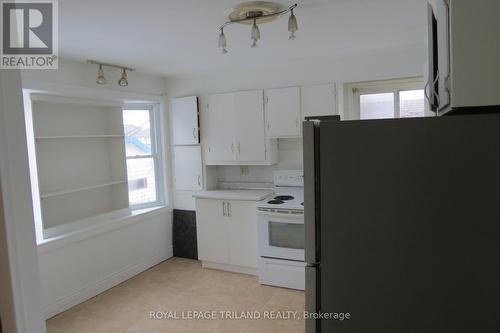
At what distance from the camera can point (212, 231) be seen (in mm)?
4129

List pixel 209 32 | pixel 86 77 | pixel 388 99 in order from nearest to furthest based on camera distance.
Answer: pixel 209 32, pixel 86 77, pixel 388 99

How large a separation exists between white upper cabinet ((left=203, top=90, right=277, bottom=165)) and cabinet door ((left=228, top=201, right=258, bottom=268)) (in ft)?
1.94

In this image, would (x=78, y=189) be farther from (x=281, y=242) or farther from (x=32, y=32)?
(x=281, y=242)

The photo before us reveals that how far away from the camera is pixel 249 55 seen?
3445 mm

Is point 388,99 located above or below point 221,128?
above

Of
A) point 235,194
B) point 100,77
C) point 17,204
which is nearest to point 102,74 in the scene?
point 100,77

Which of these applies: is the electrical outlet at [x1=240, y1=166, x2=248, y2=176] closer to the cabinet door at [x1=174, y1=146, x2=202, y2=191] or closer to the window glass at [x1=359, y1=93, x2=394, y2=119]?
the cabinet door at [x1=174, y1=146, x2=202, y2=191]

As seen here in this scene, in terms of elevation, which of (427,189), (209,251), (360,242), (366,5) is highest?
(366,5)

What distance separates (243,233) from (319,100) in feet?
5.88

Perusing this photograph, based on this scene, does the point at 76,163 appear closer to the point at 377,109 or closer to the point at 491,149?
the point at 377,109

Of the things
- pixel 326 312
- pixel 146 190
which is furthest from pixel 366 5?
pixel 146 190

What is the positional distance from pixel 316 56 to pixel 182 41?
1.56 meters

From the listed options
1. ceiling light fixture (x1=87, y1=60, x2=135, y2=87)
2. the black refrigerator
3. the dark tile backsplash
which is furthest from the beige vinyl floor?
ceiling light fixture (x1=87, y1=60, x2=135, y2=87)

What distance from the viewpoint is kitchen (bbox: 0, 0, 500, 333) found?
37.9 inches
